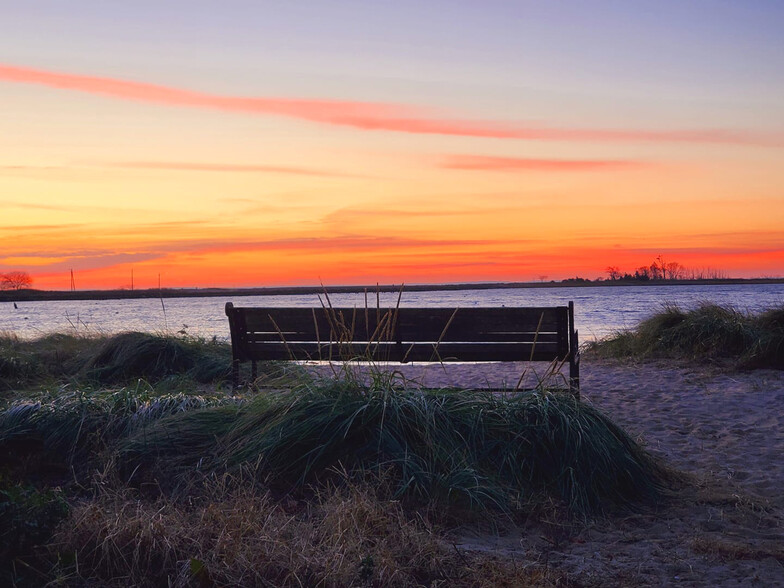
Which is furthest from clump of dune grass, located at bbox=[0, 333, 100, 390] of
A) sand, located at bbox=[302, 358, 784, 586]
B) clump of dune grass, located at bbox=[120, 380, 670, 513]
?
sand, located at bbox=[302, 358, 784, 586]

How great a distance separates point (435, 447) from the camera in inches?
165

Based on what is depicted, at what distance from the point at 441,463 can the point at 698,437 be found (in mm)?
2875

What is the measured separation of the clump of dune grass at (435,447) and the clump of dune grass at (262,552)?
2.04 ft

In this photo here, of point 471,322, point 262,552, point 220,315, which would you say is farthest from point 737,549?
point 220,315

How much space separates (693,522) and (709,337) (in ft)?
23.5

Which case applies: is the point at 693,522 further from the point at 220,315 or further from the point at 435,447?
the point at 220,315

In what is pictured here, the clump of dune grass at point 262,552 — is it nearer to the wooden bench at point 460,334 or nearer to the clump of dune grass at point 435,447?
the clump of dune grass at point 435,447

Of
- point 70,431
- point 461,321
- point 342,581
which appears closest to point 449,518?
point 342,581

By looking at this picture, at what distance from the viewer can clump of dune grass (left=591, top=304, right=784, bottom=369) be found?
30.9 feet

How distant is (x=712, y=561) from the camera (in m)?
3.27

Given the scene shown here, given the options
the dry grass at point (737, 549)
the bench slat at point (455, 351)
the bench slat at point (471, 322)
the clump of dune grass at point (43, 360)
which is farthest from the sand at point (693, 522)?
the clump of dune grass at point (43, 360)

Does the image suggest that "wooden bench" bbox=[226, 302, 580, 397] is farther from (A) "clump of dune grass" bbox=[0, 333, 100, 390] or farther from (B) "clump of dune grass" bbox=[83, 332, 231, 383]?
(A) "clump of dune grass" bbox=[0, 333, 100, 390]

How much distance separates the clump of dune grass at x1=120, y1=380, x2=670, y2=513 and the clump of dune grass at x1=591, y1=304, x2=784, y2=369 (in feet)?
19.0

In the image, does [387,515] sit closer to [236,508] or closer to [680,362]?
[236,508]
